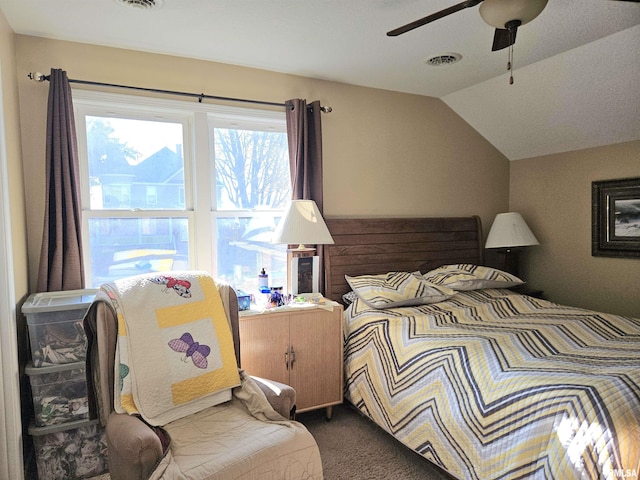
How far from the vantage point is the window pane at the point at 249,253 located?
314 cm

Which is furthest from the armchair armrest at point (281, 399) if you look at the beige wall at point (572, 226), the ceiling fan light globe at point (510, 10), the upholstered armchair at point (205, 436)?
the beige wall at point (572, 226)

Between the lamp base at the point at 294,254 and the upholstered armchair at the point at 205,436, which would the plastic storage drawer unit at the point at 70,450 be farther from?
the lamp base at the point at 294,254

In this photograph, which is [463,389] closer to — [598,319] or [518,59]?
[598,319]

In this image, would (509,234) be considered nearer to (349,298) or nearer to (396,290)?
(396,290)

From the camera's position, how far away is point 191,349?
2080mm

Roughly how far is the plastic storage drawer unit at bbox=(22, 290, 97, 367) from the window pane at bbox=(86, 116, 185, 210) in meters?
0.78

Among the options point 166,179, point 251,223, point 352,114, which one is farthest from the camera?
point 352,114

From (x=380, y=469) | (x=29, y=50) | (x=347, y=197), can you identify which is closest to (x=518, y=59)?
(x=347, y=197)

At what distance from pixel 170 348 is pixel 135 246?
110 centimetres

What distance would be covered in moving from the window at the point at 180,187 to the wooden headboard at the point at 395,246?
17.7 inches

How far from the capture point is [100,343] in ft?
6.29

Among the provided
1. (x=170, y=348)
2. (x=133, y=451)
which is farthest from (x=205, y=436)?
A: (x=170, y=348)

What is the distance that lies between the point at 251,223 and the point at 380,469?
189 centimetres

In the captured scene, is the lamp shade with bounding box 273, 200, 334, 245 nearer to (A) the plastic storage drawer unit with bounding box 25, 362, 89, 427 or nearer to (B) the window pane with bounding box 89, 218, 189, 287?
(B) the window pane with bounding box 89, 218, 189, 287
